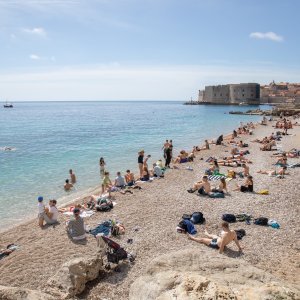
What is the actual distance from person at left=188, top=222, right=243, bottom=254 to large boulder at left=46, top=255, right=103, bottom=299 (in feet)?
10.8

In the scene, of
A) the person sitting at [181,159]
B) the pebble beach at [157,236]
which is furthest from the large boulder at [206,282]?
the person sitting at [181,159]

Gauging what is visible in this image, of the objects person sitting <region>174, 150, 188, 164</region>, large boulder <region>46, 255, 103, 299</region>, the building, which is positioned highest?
the building

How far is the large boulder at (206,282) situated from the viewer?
4.16 metres

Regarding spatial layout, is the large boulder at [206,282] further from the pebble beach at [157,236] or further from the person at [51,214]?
the person at [51,214]

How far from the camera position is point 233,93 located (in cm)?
14150

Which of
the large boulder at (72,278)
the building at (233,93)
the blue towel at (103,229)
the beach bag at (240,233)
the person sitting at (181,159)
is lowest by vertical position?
the person sitting at (181,159)

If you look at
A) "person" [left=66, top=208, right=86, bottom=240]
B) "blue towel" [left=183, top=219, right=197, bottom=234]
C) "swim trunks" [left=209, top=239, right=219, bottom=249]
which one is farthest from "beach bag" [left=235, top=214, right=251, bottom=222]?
"person" [left=66, top=208, right=86, bottom=240]

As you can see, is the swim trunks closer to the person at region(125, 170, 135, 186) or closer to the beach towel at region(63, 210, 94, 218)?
the beach towel at region(63, 210, 94, 218)

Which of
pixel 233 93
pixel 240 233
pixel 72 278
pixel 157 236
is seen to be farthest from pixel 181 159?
pixel 233 93

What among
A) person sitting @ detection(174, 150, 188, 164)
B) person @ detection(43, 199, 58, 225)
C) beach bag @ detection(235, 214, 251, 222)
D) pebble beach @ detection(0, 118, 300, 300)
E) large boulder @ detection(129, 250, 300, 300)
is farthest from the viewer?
person sitting @ detection(174, 150, 188, 164)

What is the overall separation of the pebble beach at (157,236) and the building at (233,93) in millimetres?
126492

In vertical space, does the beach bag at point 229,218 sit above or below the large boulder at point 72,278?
below

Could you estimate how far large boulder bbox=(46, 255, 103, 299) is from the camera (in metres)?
7.07

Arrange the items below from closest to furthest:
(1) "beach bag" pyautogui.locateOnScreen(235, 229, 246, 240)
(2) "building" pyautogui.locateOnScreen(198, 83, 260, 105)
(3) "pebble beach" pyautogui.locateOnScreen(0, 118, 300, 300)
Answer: (3) "pebble beach" pyautogui.locateOnScreen(0, 118, 300, 300) → (1) "beach bag" pyautogui.locateOnScreen(235, 229, 246, 240) → (2) "building" pyautogui.locateOnScreen(198, 83, 260, 105)
